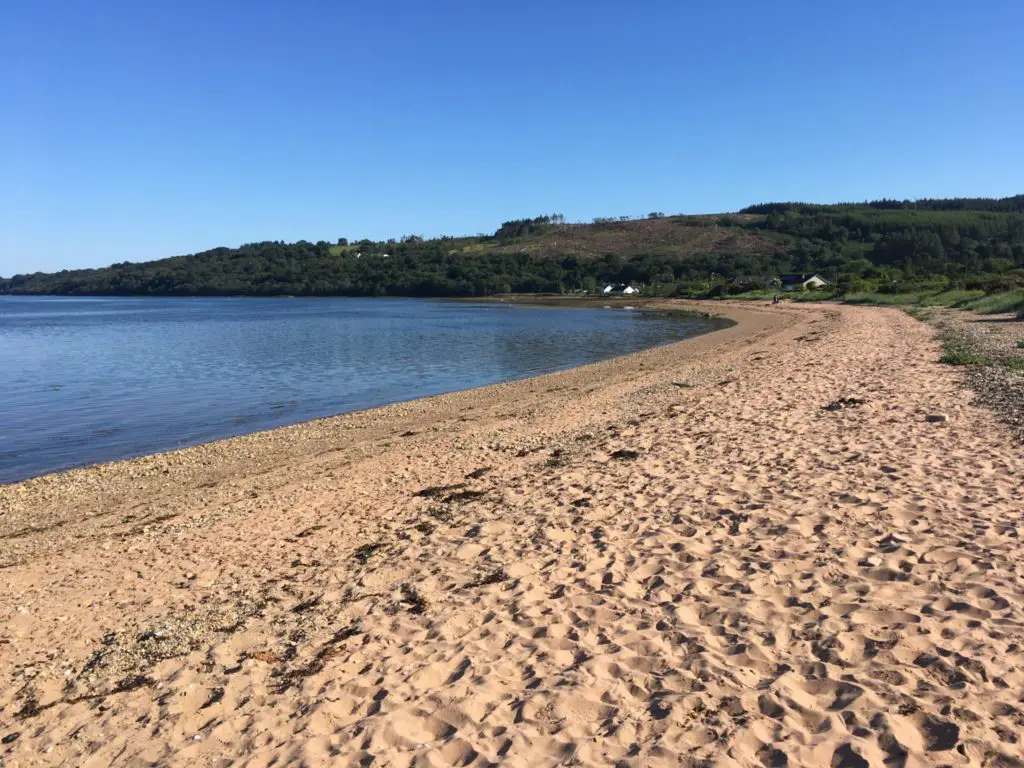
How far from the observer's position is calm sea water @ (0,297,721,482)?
16.7 metres

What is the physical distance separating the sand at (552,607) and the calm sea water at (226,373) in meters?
5.36

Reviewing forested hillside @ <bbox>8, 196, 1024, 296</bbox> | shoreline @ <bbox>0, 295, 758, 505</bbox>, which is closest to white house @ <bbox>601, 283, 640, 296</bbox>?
forested hillside @ <bbox>8, 196, 1024, 296</bbox>

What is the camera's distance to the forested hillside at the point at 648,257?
4562 inches

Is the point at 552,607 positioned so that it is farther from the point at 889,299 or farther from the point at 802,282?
the point at 802,282

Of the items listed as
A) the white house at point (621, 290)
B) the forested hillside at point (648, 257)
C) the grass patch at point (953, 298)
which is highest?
the forested hillside at point (648, 257)

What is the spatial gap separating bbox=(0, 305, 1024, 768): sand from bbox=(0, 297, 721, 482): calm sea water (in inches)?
211

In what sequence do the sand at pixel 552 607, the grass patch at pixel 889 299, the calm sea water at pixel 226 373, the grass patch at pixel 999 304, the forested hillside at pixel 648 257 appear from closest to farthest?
the sand at pixel 552 607 < the calm sea water at pixel 226 373 < the grass patch at pixel 999 304 < the grass patch at pixel 889 299 < the forested hillside at pixel 648 257

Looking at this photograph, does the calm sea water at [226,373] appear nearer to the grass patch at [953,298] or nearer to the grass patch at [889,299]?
the grass patch at [889,299]

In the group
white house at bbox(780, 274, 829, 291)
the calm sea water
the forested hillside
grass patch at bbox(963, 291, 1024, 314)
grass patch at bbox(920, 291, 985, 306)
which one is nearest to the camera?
the calm sea water

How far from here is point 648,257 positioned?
136750mm

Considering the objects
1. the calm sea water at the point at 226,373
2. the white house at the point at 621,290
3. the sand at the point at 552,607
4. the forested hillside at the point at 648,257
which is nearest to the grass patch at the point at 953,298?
the calm sea water at the point at 226,373

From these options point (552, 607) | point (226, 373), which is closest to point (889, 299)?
point (226, 373)

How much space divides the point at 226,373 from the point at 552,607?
84.3ft

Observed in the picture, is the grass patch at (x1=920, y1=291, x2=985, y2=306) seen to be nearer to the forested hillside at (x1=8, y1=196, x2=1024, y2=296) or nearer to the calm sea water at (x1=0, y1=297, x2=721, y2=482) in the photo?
the calm sea water at (x1=0, y1=297, x2=721, y2=482)
